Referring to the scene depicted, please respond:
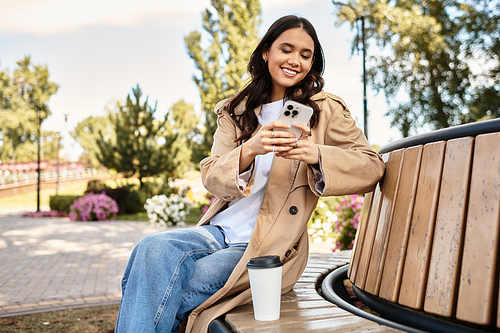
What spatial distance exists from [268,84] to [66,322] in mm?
3161

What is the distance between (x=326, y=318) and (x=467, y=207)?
0.73 m

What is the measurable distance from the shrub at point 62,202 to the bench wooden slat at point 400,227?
2254 centimetres

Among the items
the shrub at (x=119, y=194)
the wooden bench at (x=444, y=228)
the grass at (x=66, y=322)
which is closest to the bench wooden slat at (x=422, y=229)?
the wooden bench at (x=444, y=228)

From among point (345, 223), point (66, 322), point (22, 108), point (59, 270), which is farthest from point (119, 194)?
point (22, 108)

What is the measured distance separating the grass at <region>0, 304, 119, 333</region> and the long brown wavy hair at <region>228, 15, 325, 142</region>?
8.25 ft

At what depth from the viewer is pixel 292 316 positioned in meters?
1.79

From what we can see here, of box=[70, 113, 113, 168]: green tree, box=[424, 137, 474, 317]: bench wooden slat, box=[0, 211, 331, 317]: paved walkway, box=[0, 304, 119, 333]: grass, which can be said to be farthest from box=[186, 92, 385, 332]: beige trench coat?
box=[70, 113, 113, 168]: green tree

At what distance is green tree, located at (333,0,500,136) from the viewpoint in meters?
19.5

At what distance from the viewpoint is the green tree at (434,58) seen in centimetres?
1948

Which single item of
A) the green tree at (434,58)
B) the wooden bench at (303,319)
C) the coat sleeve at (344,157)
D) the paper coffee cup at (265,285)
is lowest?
the wooden bench at (303,319)

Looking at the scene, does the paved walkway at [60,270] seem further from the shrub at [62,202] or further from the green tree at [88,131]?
the green tree at [88,131]

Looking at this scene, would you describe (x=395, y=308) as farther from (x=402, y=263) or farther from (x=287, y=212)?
(x=287, y=212)

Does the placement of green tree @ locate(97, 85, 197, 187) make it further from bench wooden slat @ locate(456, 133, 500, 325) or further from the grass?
bench wooden slat @ locate(456, 133, 500, 325)

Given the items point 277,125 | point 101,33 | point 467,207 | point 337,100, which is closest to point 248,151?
point 277,125
